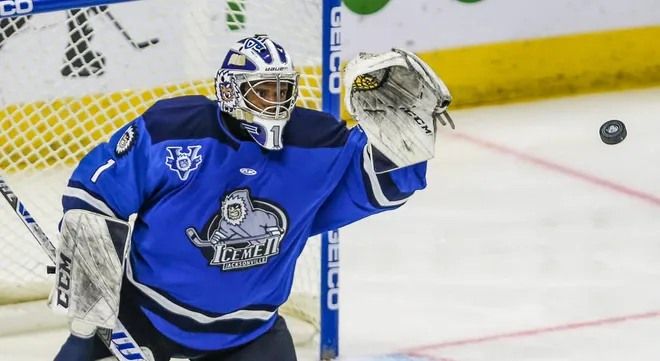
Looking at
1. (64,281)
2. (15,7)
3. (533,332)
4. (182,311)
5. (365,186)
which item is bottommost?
(533,332)

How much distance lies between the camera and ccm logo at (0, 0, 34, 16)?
2947 millimetres

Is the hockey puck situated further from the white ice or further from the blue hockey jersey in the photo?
the blue hockey jersey

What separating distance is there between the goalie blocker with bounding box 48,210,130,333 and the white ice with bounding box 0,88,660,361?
3.95 feet

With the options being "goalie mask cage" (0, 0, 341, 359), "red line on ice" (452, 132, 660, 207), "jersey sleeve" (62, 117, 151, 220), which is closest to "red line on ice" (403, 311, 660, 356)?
"goalie mask cage" (0, 0, 341, 359)

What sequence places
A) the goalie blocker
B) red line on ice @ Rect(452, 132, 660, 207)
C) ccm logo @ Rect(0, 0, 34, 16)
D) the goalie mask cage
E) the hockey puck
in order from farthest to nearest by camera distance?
1. the hockey puck
2. red line on ice @ Rect(452, 132, 660, 207)
3. the goalie mask cage
4. ccm logo @ Rect(0, 0, 34, 16)
5. the goalie blocker

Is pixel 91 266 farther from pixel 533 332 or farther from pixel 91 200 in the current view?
pixel 533 332

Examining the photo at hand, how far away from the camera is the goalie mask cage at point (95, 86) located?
384 cm

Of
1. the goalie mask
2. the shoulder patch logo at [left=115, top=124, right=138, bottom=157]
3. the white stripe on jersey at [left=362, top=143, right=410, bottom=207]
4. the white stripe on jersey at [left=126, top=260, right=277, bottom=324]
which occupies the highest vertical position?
the goalie mask

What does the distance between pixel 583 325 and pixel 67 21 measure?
1.91 m

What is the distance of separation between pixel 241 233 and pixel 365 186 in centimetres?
27

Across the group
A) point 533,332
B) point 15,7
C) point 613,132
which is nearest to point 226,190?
point 15,7

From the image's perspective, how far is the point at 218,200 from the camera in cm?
266

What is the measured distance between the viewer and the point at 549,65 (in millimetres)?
6180

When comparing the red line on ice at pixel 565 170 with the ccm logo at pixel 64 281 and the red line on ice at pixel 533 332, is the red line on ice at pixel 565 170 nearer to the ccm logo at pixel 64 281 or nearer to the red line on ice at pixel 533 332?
the red line on ice at pixel 533 332
